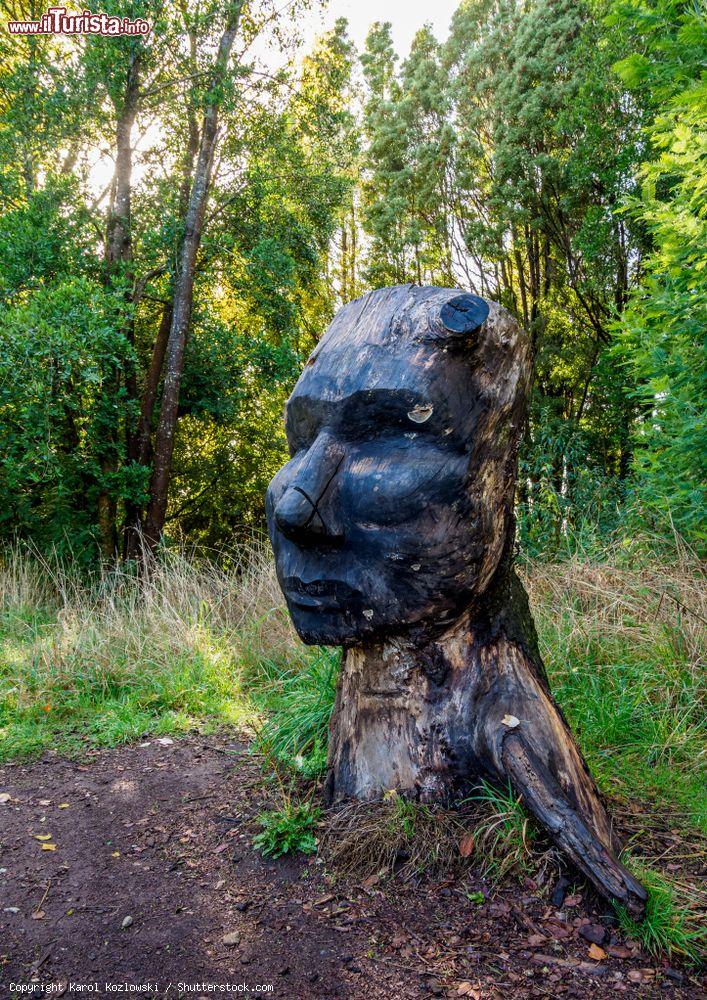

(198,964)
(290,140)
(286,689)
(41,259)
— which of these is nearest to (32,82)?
(41,259)

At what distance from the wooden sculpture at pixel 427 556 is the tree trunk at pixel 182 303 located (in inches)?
233

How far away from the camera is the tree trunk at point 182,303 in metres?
7.93

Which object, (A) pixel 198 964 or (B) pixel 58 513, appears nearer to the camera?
(A) pixel 198 964

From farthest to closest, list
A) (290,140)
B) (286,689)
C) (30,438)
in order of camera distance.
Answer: (290,140) → (30,438) → (286,689)

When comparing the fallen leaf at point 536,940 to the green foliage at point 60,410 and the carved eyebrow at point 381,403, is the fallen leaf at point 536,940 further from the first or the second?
the green foliage at point 60,410

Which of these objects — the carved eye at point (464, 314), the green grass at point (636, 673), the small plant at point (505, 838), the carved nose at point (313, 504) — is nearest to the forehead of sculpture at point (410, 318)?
the carved eye at point (464, 314)

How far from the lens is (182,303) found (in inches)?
316

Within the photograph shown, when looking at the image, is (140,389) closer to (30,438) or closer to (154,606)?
(30,438)

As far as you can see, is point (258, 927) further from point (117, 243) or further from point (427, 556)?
point (117, 243)

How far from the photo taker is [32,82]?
7164mm

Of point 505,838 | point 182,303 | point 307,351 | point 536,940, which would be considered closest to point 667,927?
point 536,940

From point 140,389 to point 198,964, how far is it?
26.9ft

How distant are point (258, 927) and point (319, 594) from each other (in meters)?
1.08

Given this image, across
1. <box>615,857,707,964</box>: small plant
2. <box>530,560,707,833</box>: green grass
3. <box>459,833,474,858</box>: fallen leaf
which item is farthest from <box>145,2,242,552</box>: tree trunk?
<box>615,857,707,964</box>: small plant
